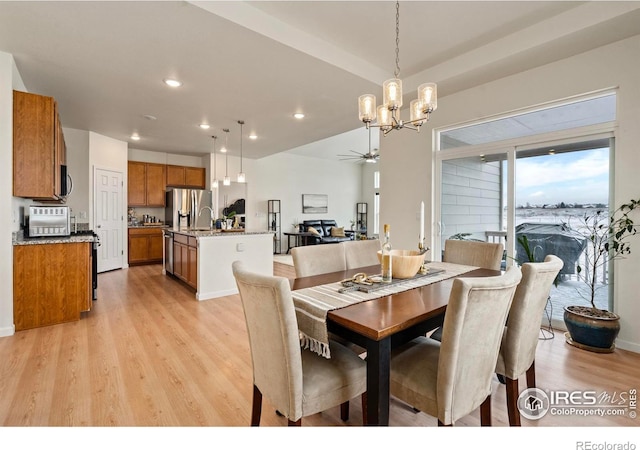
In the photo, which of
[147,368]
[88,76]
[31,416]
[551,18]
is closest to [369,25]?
[551,18]

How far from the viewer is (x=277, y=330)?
4.04ft

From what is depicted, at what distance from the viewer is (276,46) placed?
2.67 meters

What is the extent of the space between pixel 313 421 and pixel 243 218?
22.9 ft

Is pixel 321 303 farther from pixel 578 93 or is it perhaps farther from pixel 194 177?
pixel 194 177

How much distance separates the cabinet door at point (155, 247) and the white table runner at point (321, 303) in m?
6.12

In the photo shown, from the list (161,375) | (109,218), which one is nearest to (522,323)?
(161,375)

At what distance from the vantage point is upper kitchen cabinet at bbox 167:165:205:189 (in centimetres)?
725

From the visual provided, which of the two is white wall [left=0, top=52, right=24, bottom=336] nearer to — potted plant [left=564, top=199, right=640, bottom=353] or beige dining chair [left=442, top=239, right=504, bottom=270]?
beige dining chair [left=442, top=239, right=504, bottom=270]

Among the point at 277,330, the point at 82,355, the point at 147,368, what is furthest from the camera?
the point at 82,355

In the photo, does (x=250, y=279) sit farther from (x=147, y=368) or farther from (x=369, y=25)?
(x=369, y=25)

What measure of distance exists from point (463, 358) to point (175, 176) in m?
7.47

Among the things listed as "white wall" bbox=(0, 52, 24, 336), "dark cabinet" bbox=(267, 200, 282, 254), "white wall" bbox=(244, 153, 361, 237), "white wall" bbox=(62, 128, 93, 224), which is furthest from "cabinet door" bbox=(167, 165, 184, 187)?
"white wall" bbox=(0, 52, 24, 336)

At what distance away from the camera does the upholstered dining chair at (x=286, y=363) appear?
1.20 metres

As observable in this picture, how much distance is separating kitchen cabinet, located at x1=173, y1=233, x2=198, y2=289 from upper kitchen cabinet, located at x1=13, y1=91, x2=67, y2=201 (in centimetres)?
166
